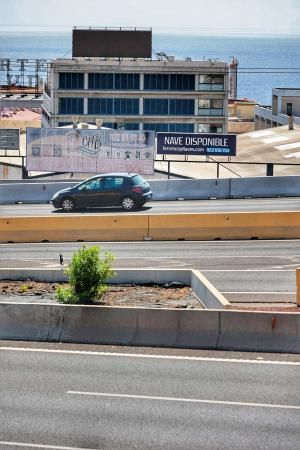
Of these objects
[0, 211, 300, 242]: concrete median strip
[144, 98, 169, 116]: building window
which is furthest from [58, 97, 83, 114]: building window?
[0, 211, 300, 242]: concrete median strip

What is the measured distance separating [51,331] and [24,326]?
58 cm

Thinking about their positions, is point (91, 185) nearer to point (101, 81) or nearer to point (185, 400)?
point (185, 400)

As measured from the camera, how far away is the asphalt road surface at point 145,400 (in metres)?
13.2

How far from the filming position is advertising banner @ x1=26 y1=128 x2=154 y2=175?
54.5 metres

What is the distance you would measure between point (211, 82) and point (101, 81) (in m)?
10.9

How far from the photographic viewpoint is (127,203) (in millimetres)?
42719

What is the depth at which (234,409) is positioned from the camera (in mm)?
14555

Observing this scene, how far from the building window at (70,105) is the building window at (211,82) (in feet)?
39.0

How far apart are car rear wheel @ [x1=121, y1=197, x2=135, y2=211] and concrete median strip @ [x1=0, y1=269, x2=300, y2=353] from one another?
22.1 metres

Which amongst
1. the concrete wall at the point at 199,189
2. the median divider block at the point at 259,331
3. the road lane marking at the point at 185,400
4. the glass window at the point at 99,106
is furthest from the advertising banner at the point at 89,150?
the glass window at the point at 99,106

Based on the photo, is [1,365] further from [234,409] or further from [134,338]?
[234,409]

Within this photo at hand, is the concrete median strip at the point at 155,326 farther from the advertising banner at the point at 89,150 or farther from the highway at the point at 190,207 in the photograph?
the advertising banner at the point at 89,150

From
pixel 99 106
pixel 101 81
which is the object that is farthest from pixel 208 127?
pixel 101 81

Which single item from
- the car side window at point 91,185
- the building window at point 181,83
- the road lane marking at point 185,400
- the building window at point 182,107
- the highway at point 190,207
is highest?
the building window at point 181,83
